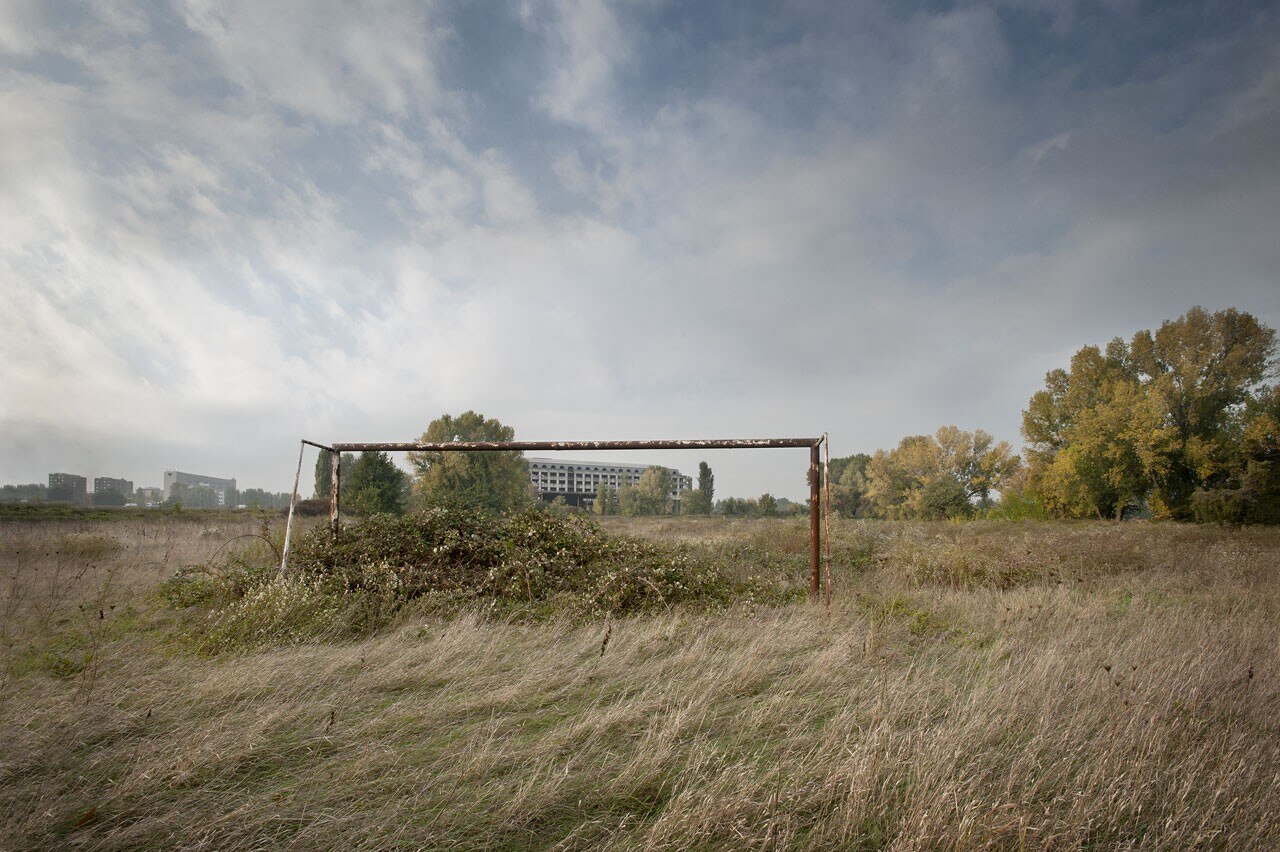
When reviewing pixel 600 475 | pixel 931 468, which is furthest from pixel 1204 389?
pixel 600 475

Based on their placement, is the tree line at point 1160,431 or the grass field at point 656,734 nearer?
the grass field at point 656,734

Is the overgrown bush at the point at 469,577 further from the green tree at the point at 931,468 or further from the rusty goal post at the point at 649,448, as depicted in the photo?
the green tree at the point at 931,468

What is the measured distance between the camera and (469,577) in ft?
22.8

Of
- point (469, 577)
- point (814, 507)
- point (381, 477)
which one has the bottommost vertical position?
point (469, 577)

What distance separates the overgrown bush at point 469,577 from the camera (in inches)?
240

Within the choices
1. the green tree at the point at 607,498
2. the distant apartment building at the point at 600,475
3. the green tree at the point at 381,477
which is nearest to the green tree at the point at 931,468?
the distant apartment building at the point at 600,475

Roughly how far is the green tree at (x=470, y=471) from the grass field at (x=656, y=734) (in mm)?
2791

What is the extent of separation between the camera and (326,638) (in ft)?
17.4

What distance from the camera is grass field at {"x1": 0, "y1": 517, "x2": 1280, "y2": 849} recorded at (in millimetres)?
2244

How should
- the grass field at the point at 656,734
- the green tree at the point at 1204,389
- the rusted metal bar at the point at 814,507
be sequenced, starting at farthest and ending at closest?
1. the green tree at the point at 1204,389
2. the rusted metal bar at the point at 814,507
3. the grass field at the point at 656,734

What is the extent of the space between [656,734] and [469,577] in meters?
4.52

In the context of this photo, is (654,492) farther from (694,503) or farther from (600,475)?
(600,475)

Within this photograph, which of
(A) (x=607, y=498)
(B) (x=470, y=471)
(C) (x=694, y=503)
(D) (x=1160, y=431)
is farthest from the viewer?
(A) (x=607, y=498)

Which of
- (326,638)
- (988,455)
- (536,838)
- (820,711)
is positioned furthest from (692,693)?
(988,455)
